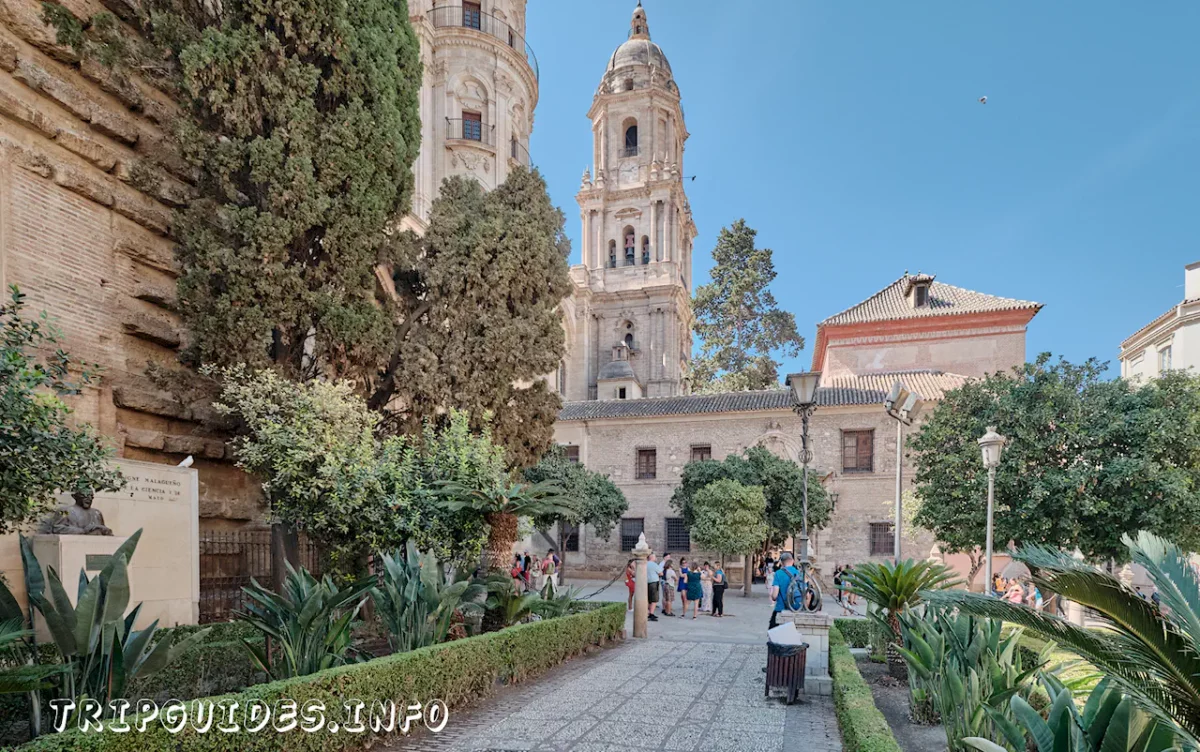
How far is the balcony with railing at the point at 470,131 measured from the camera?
26.5 metres

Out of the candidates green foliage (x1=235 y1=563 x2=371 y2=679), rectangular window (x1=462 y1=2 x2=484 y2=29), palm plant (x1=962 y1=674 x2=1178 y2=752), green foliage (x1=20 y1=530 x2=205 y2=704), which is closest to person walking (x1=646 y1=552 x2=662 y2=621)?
green foliage (x1=235 y1=563 x2=371 y2=679)

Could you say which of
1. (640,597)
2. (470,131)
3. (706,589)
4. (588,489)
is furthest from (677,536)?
(470,131)

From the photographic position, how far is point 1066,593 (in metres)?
4.16

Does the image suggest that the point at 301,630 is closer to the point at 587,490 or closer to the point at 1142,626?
the point at 1142,626

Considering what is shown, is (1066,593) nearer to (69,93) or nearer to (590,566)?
(69,93)

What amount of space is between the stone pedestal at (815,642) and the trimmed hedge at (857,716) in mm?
223

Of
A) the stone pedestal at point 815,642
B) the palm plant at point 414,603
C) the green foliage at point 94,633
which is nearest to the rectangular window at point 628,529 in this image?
the stone pedestal at point 815,642

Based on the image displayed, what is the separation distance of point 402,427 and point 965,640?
10332mm

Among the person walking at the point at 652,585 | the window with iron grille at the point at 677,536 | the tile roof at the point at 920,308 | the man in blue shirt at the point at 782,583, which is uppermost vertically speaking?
the tile roof at the point at 920,308

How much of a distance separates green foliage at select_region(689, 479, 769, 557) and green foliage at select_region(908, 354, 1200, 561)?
6.87m

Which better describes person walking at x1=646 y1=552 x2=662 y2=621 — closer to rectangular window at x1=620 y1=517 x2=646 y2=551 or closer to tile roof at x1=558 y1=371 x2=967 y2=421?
rectangular window at x1=620 y1=517 x2=646 y2=551

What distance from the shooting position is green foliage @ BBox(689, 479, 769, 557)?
72.9ft

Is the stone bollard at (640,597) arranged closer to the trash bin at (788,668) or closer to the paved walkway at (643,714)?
the paved walkway at (643,714)

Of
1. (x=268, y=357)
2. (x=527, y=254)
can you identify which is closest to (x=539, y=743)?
(x=268, y=357)
